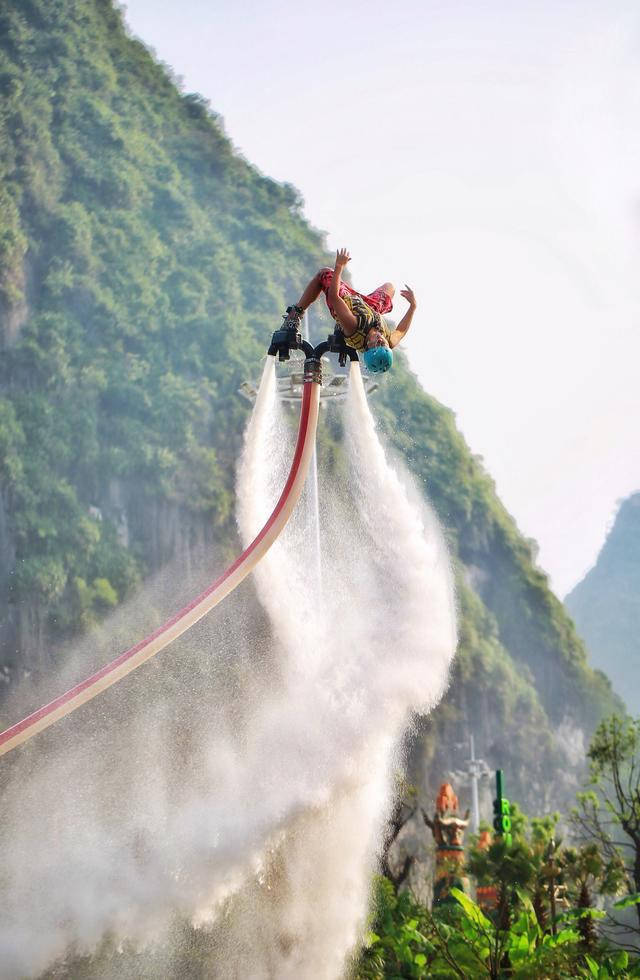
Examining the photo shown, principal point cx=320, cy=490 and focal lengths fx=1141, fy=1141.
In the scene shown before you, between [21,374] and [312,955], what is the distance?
42.5 meters

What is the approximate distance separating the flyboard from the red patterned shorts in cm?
54

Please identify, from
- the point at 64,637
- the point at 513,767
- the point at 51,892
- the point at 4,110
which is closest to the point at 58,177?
the point at 4,110

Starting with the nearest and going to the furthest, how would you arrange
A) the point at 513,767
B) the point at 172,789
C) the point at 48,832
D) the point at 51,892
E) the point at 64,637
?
the point at 51,892
the point at 172,789
the point at 48,832
the point at 64,637
the point at 513,767

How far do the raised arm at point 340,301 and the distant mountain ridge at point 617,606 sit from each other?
11252 cm

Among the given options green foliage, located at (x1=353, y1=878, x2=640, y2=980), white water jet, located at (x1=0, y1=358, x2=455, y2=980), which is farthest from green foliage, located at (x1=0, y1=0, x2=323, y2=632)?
white water jet, located at (x1=0, y1=358, x2=455, y2=980)

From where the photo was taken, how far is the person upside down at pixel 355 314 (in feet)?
41.1

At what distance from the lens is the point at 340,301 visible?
12.6 meters

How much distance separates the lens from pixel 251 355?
64.4 meters

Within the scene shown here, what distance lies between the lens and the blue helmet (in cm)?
1241

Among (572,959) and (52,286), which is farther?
(52,286)

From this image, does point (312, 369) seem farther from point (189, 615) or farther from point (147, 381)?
point (147, 381)

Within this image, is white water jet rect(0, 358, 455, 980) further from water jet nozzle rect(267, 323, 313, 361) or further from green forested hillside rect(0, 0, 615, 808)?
green forested hillside rect(0, 0, 615, 808)

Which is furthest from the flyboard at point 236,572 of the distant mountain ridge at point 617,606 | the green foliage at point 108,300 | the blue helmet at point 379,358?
the distant mountain ridge at point 617,606

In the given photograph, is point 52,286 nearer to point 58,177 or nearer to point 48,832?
point 58,177
